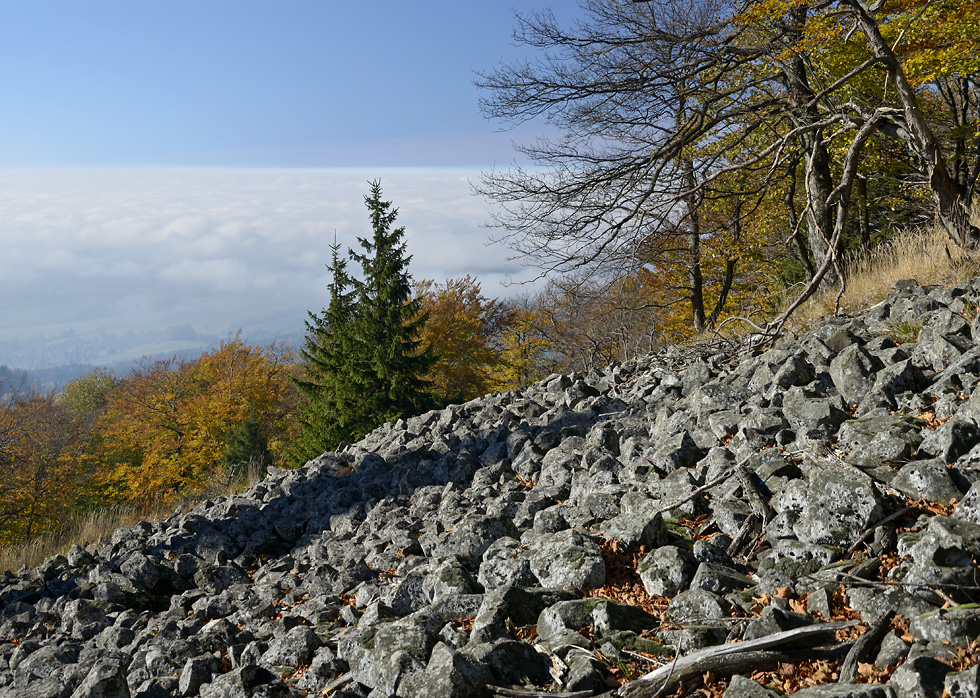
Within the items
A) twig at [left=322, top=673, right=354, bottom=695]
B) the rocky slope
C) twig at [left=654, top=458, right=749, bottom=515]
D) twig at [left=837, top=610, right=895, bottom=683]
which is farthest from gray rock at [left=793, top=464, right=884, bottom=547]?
twig at [left=322, top=673, right=354, bottom=695]

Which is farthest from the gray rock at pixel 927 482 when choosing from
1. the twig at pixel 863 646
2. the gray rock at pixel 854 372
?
the gray rock at pixel 854 372

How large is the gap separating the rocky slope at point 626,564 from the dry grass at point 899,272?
1.05 meters

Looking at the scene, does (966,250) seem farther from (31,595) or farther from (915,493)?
(31,595)

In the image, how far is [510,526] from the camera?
18.4 feet

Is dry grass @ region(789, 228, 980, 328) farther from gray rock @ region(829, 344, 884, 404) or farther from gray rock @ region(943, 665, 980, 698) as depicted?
gray rock @ region(943, 665, 980, 698)

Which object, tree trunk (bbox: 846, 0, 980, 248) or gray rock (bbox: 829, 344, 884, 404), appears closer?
gray rock (bbox: 829, 344, 884, 404)

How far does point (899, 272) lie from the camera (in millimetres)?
9375

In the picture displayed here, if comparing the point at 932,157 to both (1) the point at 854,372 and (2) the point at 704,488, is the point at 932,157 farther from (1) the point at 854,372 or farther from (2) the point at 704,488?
(2) the point at 704,488

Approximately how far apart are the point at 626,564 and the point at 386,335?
1877 cm

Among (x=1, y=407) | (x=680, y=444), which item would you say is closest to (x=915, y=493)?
(x=680, y=444)

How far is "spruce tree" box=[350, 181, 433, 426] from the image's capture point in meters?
21.2

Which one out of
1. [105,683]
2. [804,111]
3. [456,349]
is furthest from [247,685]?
[456,349]

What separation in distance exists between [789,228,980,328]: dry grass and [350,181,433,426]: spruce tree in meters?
12.9

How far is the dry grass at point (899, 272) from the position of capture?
8.48m
